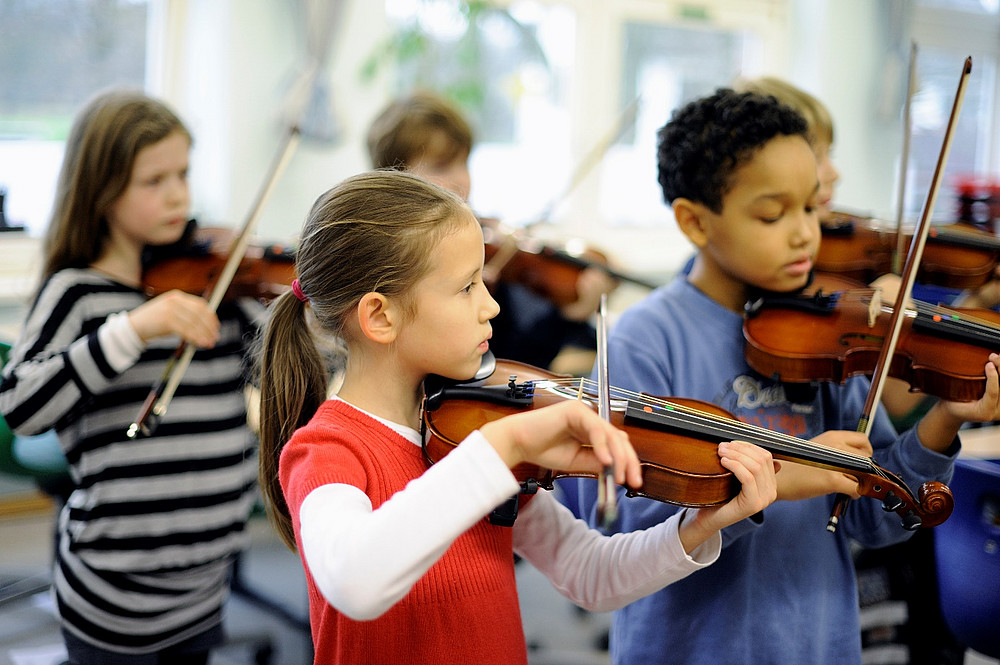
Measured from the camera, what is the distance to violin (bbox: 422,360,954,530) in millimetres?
954

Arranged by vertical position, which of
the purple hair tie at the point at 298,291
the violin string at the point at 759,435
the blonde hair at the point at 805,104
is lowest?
the violin string at the point at 759,435

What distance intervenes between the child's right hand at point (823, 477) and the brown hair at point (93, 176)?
1195 mm

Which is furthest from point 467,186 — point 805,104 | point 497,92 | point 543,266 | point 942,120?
point 942,120

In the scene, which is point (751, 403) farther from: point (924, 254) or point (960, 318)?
point (924, 254)

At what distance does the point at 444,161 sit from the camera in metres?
2.03

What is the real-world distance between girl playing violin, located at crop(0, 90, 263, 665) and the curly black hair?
0.81 metres

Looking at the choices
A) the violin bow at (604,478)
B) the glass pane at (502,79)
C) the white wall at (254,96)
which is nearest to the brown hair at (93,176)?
the violin bow at (604,478)

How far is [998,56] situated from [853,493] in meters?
5.69

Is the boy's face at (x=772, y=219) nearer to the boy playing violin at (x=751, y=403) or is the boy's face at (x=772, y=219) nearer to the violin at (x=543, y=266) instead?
the boy playing violin at (x=751, y=403)

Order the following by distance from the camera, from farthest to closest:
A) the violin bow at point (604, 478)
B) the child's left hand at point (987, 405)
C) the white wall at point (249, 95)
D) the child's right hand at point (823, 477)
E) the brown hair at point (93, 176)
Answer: the white wall at point (249, 95)
the brown hair at point (93, 176)
the child's left hand at point (987, 405)
the child's right hand at point (823, 477)
the violin bow at point (604, 478)

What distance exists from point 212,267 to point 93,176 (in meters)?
0.26

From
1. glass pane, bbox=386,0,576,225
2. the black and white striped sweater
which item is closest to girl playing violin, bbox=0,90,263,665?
the black and white striped sweater

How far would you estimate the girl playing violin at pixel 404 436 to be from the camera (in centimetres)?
97

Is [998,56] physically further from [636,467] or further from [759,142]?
[636,467]
